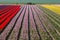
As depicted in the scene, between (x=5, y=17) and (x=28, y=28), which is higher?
(x=28, y=28)

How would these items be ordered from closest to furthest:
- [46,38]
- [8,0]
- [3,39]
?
[3,39] < [46,38] < [8,0]

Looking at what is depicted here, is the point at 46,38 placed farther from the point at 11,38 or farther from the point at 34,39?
the point at 11,38

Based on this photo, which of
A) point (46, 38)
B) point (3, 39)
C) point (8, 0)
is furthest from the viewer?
point (8, 0)

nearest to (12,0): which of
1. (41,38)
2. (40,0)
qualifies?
(40,0)

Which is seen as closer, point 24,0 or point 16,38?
point 16,38

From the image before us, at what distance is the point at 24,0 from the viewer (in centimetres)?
9650

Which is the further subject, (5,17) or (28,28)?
(5,17)

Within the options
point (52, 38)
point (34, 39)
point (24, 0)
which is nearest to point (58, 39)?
point (52, 38)

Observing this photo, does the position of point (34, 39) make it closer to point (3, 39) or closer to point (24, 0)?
point (3, 39)

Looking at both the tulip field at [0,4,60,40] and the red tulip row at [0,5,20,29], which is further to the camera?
the red tulip row at [0,5,20,29]

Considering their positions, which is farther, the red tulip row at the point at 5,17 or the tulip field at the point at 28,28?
the red tulip row at the point at 5,17

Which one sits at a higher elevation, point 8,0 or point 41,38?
point 41,38

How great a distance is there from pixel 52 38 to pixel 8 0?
286 ft

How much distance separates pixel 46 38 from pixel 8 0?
86998mm
